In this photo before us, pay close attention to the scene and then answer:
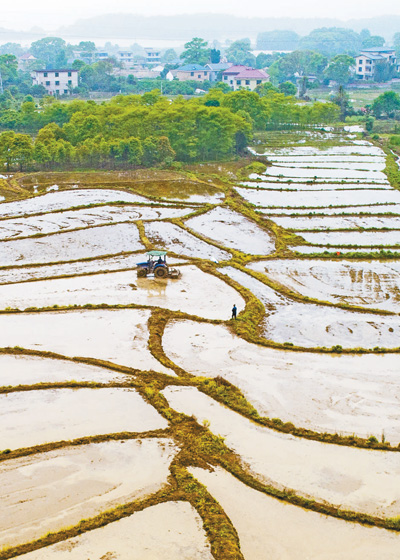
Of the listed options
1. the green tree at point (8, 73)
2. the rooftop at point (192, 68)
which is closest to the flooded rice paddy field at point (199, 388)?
the green tree at point (8, 73)

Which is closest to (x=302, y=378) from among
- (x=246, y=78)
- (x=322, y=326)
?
(x=322, y=326)

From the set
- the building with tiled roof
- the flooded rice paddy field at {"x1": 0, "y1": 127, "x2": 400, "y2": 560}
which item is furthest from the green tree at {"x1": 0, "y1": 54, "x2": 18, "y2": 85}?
the flooded rice paddy field at {"x1": 0, "y1": 127, "x2": 400, "y2": 560}

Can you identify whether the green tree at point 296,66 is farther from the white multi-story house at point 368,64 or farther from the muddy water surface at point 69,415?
the muddy water surface at point 69,415

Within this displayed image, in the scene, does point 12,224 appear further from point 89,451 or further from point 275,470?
point 275,470

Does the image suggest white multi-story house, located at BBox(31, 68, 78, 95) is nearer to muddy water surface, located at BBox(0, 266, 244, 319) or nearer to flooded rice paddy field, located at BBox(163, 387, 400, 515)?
muddy water surface, located at BBox(0, 266, 244, 319)

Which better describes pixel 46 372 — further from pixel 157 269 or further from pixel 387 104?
pixel 387 104
